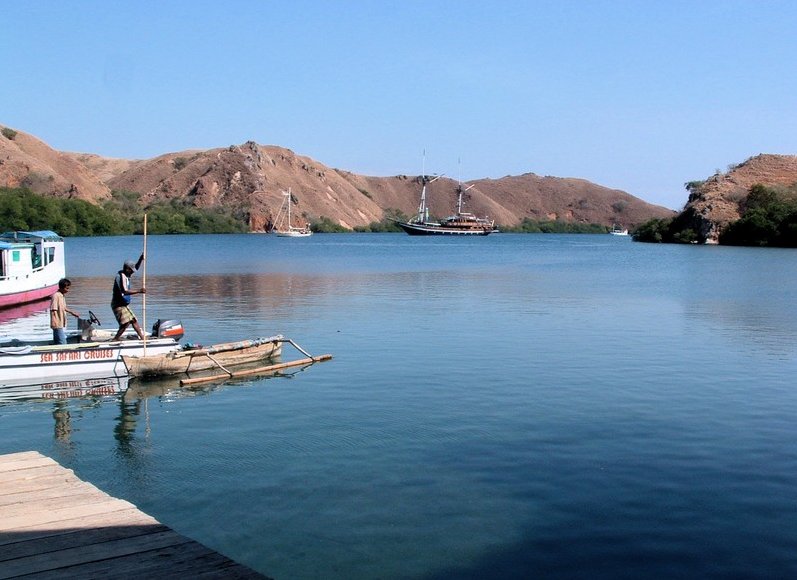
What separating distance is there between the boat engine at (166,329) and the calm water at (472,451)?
2.60 metres

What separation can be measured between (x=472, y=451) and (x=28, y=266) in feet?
90.2

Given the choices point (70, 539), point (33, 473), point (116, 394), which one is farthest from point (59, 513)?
point (116, 394)

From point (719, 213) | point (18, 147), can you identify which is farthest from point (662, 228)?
point (18, 147)

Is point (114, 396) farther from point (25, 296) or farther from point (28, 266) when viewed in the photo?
point (28, 266)

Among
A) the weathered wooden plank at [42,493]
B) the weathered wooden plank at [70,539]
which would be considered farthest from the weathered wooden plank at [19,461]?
the weathered wooden plank at [70,539]

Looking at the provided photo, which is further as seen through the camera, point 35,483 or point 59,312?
point 59,312

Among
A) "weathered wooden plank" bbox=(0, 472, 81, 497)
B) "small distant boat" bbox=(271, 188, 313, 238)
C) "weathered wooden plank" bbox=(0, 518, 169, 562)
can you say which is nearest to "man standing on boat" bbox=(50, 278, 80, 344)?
"weathered wooden plank" bbox=(0, 472, 81, 497)

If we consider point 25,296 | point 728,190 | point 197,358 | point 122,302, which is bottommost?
point 25,296

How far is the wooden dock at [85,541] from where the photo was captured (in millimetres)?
5711

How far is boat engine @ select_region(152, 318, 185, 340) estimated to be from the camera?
20031 millimetres

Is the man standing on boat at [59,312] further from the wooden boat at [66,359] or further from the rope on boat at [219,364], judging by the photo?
the rope on boat at [219,364]

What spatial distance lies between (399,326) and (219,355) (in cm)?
888

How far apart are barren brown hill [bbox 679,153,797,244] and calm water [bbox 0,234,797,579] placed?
371ft

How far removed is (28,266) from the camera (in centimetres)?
3438
